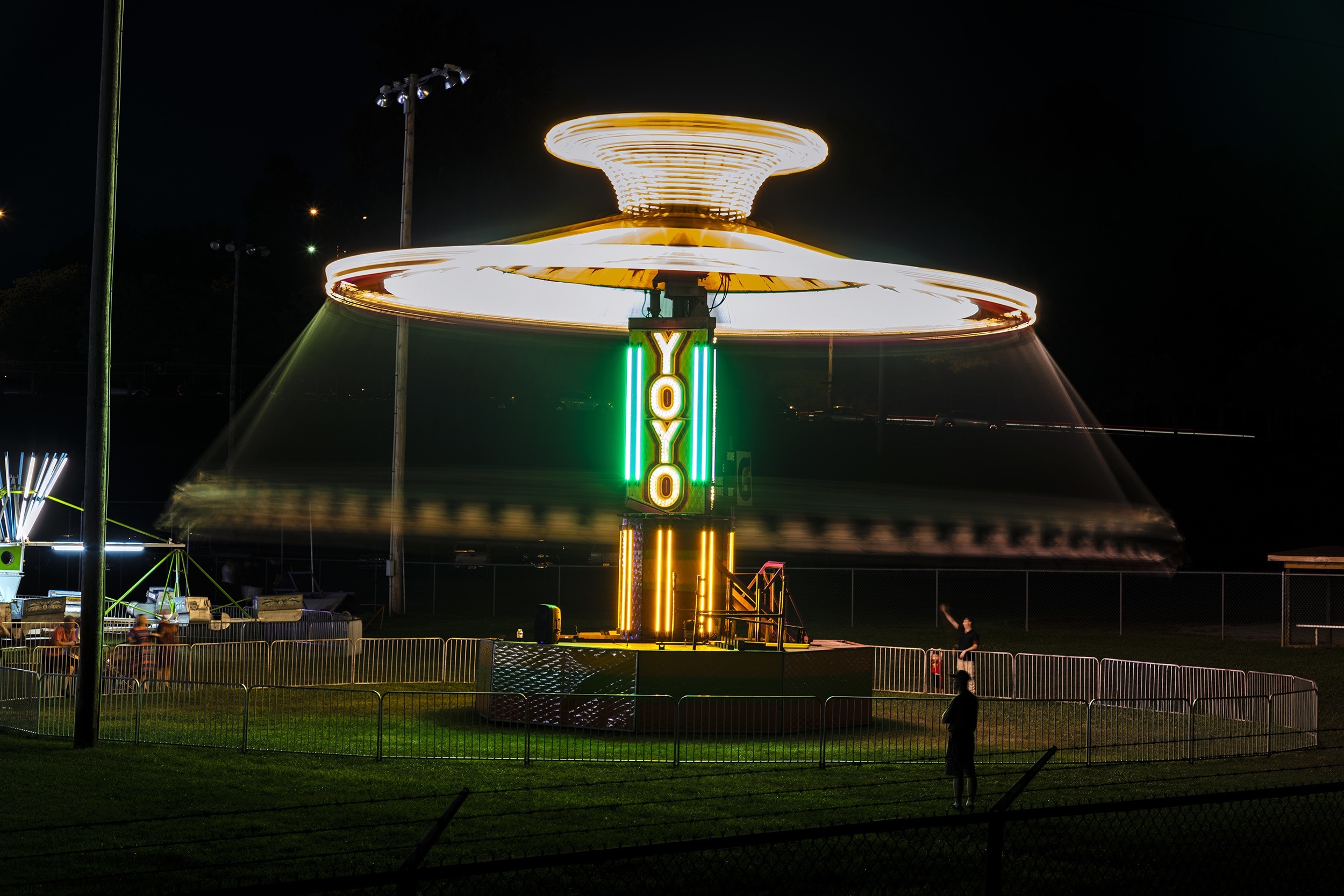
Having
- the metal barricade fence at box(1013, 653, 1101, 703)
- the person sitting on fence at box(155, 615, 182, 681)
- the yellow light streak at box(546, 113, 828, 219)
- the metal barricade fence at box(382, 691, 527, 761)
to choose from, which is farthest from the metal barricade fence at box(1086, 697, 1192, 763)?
the person sitting on fence at box(155, 615, 182, 681)

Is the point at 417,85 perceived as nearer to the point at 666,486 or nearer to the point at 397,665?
the point at 397,665

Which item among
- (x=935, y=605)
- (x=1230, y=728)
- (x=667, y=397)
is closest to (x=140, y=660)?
(x=667, y=397)

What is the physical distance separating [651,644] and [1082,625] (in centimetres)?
2249

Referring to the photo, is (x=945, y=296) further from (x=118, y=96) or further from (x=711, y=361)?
(x=118, y=96)

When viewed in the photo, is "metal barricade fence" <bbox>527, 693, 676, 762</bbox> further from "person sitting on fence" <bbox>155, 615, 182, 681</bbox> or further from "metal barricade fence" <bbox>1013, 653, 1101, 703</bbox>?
"metal barricade fence" <bbox>1013, 653, 1101, 703</bbox>

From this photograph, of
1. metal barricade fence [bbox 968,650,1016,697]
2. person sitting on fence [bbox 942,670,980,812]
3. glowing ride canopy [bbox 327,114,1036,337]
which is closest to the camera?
person sitting on fence [bbox 942,670,980,812]

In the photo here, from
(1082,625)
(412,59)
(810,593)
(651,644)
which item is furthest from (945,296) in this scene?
(412,59)

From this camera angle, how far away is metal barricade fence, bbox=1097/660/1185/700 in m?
21.6

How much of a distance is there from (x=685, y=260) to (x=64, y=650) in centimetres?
1133

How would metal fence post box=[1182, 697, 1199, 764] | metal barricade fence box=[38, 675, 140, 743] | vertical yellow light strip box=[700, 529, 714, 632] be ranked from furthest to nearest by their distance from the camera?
vertical yellow light strip box=[700, 529, 714, 632]
metal barricade fence box=[38, 675, 140, 743]
metal fence post box=[1182, 697, 1199, 764]

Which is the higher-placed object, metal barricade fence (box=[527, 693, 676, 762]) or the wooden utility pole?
the wooden utility pole

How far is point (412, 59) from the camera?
78.6 m

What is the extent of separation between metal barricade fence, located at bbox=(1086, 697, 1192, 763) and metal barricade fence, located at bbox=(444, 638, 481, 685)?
11.2 metres

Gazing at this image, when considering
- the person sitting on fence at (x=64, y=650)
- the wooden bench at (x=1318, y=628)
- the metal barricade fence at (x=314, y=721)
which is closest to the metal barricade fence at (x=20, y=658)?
the person sitting on fence at (x=64, y=650)
